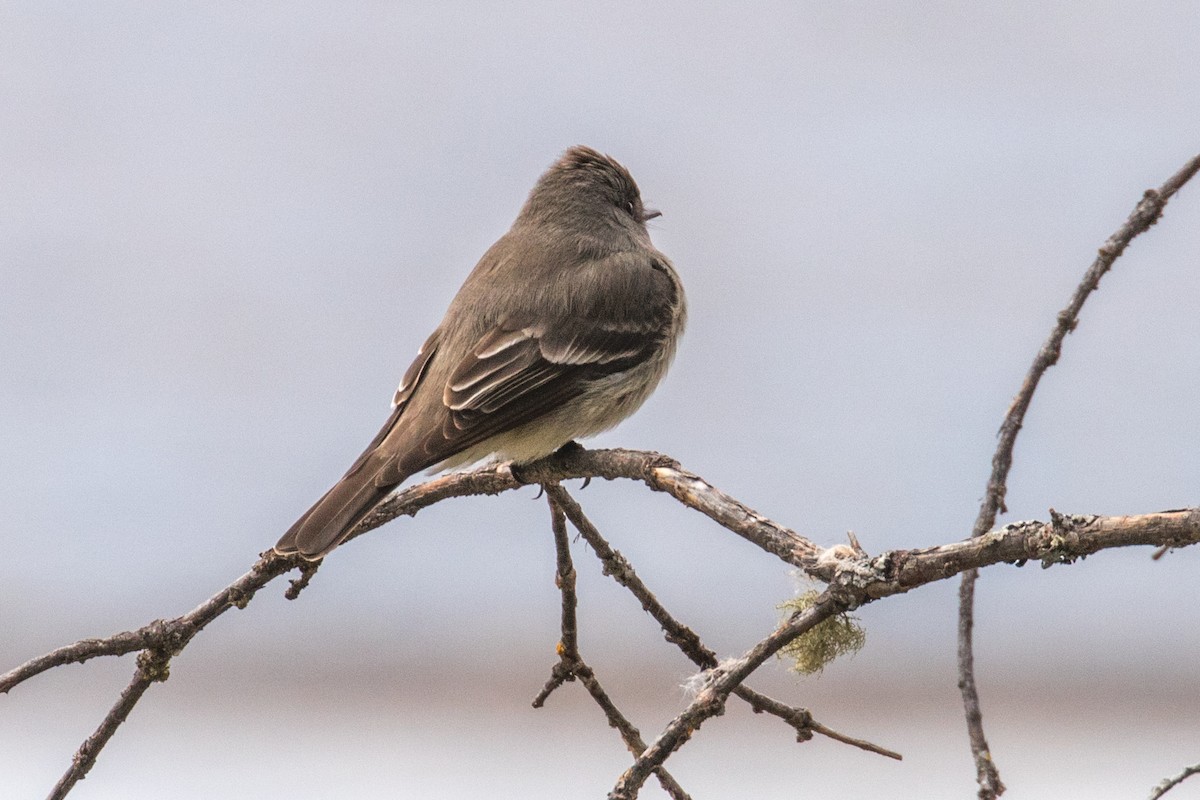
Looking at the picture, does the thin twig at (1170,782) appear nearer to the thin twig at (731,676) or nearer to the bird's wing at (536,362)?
the thin twig at (731,676)

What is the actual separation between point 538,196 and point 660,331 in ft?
2.99

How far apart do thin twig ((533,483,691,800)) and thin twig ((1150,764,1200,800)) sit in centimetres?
101

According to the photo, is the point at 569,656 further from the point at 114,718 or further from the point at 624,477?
the point at 114,718

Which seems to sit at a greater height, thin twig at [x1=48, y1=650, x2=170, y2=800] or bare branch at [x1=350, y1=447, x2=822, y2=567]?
bare branch at [x1=350, y1=447, x2=822, y2=567]

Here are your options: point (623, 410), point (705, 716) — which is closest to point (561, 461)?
point (623, 410)

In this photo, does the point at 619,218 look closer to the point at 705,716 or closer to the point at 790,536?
the point at 790,536

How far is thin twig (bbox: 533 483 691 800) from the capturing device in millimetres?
2598

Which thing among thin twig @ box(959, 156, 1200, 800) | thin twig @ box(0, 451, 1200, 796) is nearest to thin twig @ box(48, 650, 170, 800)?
thin twig @ box(0, 451, 1200, 796)

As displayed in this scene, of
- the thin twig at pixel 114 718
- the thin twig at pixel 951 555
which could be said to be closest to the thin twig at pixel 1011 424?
the thin twig at pixel 951 555

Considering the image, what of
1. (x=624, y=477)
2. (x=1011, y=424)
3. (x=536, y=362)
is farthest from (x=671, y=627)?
(x=536, y=362)

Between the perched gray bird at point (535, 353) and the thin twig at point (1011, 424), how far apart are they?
140cm

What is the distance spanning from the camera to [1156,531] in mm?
1407

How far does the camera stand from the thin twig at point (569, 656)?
2.60m

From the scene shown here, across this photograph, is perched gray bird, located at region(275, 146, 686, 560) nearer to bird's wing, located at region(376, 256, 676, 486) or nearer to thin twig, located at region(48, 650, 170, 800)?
bird's wing, located at region(376, 256, 676, 486)
